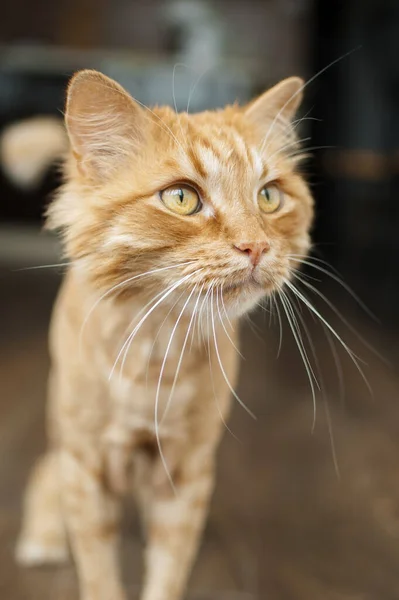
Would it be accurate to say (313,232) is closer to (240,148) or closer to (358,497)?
(240,148)

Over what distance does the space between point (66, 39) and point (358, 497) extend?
1.13 metres

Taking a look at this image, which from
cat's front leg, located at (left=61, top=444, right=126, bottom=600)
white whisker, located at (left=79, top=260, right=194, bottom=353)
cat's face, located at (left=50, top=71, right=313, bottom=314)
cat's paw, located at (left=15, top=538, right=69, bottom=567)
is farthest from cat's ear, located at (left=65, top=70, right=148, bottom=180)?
cat's paw, located at (left=15, top=538, right=69, bottom=567)

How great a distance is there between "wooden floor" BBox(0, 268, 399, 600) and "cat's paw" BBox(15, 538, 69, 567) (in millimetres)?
18

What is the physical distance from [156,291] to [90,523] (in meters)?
0.36

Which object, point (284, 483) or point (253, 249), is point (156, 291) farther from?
point (284, 483)

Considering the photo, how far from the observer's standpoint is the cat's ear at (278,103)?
2.05 feet

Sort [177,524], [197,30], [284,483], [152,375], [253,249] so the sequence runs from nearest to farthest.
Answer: [253,249]
[152,375]
[177,524]
[284,483]
[197,30]

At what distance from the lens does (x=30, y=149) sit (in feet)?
2.69

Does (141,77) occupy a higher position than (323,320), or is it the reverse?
(141,77)

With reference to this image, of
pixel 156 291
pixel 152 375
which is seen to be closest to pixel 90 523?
pixel 152 375

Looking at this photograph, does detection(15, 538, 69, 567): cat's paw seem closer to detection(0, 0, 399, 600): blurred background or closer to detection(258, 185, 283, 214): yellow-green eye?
detection(0, 0, 399, 600): blurred background

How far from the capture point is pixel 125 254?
1.84 ft

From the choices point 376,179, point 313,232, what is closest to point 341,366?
point 313,232

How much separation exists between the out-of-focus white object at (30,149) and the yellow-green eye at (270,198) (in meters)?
0.29
